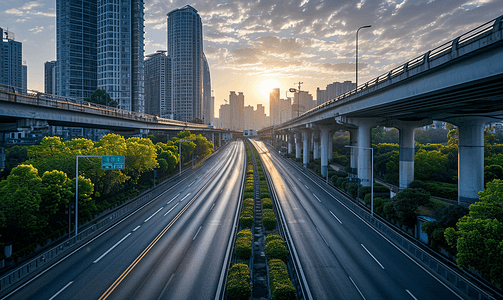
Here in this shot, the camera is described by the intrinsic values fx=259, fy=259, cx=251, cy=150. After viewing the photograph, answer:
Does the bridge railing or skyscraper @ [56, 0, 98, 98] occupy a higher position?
skyscraper @ [56, 0, 98, 98]

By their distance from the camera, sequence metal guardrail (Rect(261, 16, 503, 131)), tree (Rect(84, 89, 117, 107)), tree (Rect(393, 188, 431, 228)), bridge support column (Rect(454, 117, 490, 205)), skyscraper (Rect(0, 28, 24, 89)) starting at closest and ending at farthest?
metal guardrail (Rect(261, 16, 503, 131)) < tree (Rect(393, 188, 431, 228)) < bridge support column (Rect(454, 117, 490, 205)) < tree (Rect(84, 89, 117, 107)) < skyscraper (Rect(0, 28, 24, 89))

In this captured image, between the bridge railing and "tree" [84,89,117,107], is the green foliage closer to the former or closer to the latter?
the bridge railing

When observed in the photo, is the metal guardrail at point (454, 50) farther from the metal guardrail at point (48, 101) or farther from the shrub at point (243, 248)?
the metal guardrail at point (48, 101)

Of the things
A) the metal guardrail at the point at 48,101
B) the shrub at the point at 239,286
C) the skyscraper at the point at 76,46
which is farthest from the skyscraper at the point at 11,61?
the shrub at the point at 239,286

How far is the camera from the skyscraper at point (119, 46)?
10894 cm

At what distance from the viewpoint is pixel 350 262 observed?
20453mm

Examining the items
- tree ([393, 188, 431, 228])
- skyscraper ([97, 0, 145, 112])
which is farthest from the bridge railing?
skyscraper ([97, 0, 145, 112])

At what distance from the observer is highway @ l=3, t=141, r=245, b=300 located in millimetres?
16656

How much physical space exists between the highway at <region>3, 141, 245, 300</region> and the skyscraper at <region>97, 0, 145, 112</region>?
9403cm

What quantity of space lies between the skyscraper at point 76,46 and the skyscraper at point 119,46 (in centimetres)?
815

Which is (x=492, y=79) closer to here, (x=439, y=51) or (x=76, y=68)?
(x=439, y=51)

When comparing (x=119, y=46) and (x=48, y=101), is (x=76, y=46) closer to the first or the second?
(x=119, y=46)

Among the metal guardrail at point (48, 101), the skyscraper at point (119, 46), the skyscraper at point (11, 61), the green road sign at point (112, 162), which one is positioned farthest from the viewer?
the skyscraper at point (11, 61)

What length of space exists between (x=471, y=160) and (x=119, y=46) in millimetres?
123719
